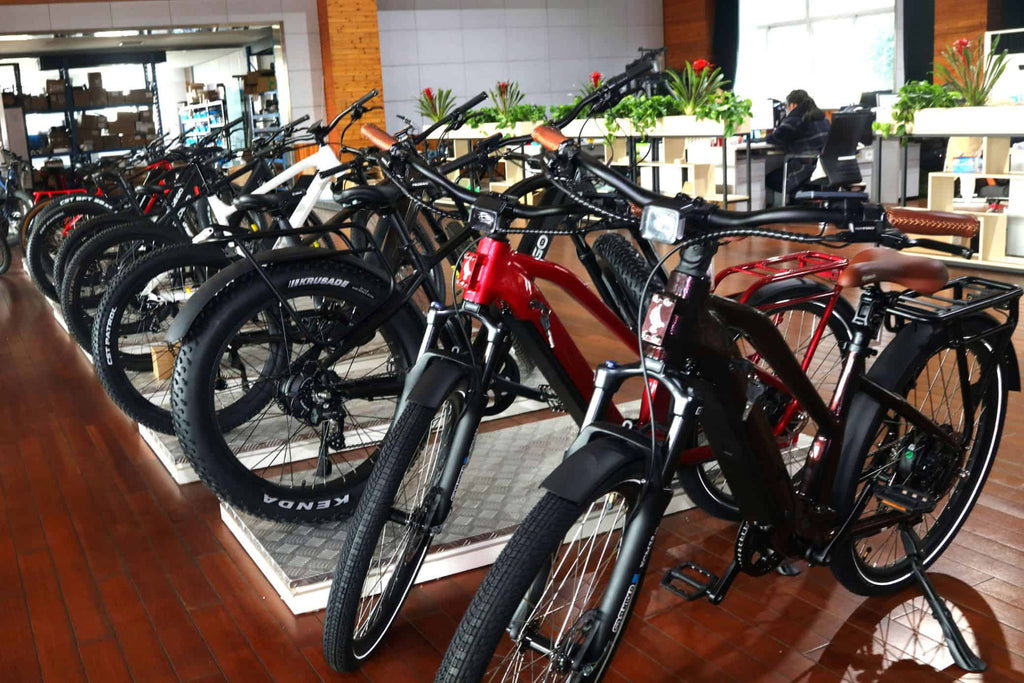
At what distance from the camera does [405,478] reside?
6.98 feet

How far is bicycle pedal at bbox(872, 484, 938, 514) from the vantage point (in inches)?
83.4

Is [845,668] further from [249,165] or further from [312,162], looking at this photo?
[249,165]

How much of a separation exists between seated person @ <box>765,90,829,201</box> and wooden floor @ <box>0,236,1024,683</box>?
6.19 m

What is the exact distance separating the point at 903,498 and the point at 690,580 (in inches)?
20.8

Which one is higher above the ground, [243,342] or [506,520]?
[243,342]

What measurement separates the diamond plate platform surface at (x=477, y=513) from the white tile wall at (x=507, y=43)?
13027mm

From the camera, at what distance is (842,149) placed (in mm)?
8664

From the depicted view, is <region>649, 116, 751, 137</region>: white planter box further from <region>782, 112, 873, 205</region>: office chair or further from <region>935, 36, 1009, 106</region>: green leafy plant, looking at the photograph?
<region>935, 36, 1009, 106</region>: green leafy plant

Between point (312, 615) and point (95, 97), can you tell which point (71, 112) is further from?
point (312, 615)

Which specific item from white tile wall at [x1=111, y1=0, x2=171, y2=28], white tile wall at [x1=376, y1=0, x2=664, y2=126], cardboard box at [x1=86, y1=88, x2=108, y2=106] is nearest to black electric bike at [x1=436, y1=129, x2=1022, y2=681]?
white tile wall at [x1=111, y1=0, x2=171, y2=28]

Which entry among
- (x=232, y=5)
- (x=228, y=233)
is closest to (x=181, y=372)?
(x=228, y=233)

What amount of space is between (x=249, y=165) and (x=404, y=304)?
7.54 feet

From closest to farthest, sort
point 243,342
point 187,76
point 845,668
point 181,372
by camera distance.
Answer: point 845,668 → point 181,372 → point 243,342 → point 187,76

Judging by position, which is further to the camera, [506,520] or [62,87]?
[62,87]
